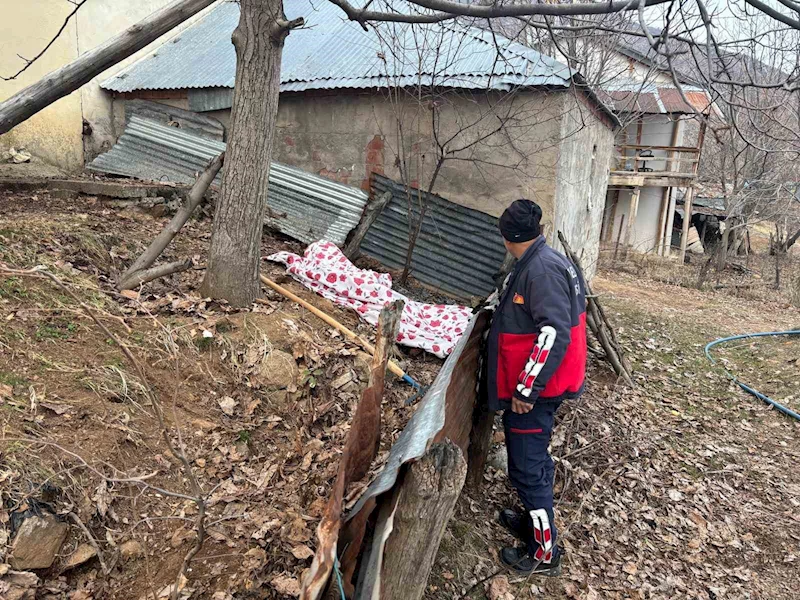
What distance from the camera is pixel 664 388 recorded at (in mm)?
6875

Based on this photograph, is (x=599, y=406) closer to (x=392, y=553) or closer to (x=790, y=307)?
(x=392, y=553)

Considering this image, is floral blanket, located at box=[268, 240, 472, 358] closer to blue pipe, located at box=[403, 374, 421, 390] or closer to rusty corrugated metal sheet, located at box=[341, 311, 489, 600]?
blue pipe, located at box=[403, 374, 421, 390]

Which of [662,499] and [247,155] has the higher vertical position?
[247,155]

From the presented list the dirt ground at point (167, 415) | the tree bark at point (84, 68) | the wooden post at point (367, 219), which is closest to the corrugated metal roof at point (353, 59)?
the wooden post at point (367, 219)

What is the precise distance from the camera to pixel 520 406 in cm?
332

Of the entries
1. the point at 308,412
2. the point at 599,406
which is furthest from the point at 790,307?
the point at 308,412

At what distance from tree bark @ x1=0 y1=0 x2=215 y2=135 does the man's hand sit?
12.5ft

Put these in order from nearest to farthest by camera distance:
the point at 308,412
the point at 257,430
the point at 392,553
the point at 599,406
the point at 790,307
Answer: the point at 392,553
the point at 257,430
the point at 308,412
the point at 599,406
the point at 790,307

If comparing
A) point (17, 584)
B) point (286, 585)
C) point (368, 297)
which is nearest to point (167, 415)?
point (17, 584)

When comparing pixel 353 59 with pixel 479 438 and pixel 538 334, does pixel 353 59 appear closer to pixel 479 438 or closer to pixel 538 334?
pixel 479 438

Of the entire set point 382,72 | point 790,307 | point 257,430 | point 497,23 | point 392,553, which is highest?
point 497,23

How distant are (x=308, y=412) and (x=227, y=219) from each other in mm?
1793

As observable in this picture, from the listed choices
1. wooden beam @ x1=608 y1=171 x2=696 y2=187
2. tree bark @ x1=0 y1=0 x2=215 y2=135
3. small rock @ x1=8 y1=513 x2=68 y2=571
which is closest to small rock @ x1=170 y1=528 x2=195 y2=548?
small rock @ x1=8 y1=513 x2=68 y2=571

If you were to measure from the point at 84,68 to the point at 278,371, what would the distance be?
2690 mm
